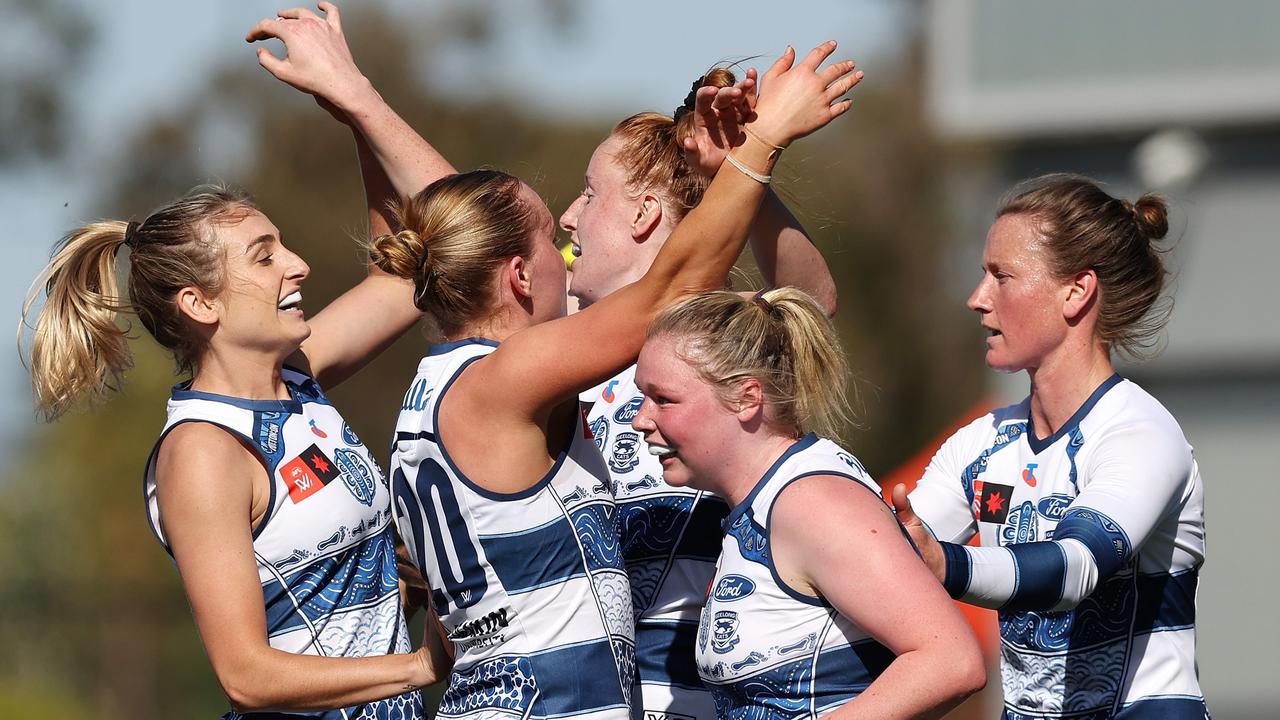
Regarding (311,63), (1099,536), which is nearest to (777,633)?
(1099,536)

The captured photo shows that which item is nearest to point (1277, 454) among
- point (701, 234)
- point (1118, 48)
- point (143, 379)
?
point (1118, 48)

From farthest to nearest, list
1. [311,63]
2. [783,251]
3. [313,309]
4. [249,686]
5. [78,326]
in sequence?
[313,309]
[311,63]
[783,251]
[78,326]
[249,686]

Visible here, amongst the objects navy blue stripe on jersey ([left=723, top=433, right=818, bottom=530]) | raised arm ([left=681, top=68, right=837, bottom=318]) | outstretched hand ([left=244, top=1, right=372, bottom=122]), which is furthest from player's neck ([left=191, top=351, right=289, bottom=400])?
navy blue stripe on jersey ([left=723, top=433, right=818, bottom=530])

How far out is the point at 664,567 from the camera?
3490mm

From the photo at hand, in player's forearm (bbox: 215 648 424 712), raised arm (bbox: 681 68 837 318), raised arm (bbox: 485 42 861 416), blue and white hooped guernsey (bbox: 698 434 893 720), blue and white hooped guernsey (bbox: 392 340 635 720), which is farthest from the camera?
raised arm (bbox: 681 68 837 318)

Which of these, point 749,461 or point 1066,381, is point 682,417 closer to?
point 749,461

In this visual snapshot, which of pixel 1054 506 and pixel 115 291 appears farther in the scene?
pixel 115 291

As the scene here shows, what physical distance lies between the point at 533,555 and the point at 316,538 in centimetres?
58

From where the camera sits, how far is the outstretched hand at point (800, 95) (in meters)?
2.89

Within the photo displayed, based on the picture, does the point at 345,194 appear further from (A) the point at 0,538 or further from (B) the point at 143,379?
(A) the point at 0,538

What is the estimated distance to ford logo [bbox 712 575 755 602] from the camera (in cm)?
278

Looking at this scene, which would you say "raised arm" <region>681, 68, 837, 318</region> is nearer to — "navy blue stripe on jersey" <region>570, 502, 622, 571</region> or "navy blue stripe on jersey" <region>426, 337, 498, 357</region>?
"navy blue stripe on jersey" <region>426, 337, 498, 357</region>

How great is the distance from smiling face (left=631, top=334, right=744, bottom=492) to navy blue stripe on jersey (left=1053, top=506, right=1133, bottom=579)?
0.70 meters

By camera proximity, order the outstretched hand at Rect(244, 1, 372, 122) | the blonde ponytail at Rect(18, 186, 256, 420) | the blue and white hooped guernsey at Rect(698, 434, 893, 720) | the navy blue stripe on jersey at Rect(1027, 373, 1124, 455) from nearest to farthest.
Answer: the blue and white hooped guernsey at Rect(698, 434, 893, 720) < the navy blue stripe on jersey at Rect(1027, 373, 1124, 455) < the blonde ponytail at Rect(18, 186, 256, 420) < the outstretched hand at Rect(244, 1, 372, 122)
